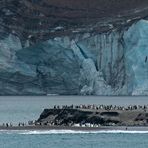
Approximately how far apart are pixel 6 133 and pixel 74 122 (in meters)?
9.23

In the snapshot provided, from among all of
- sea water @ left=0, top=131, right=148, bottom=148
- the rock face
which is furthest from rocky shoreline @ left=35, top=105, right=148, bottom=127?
sea water @ left=0, top=131, right=148, bottom=148

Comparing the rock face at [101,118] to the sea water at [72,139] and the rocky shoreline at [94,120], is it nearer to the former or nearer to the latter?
the rocky shoreline at [94,120]

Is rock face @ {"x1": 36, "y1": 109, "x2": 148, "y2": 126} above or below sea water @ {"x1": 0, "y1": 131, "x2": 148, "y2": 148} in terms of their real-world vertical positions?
above

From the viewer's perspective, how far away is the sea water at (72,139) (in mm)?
116812

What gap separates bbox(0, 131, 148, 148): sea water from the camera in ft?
383

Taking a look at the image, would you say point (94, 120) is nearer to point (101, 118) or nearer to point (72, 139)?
point (101, 118)

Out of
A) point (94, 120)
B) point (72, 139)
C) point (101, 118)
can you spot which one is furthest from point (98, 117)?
point (72, 139)

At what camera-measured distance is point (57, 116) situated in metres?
137

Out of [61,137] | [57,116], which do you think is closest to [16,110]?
[57,116]

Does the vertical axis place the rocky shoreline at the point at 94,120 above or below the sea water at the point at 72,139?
above

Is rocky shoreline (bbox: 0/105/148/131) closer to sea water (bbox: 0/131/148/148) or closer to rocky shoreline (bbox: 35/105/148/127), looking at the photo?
rocky shoreline (bbox: 35/105/148/127)

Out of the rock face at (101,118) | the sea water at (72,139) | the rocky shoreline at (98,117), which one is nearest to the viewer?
the sea water at (72,139)

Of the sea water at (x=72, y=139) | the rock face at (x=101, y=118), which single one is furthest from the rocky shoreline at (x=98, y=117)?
the sea water at (x=72, y=139)

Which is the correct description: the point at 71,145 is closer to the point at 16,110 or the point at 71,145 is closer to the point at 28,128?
the point at 28,128
